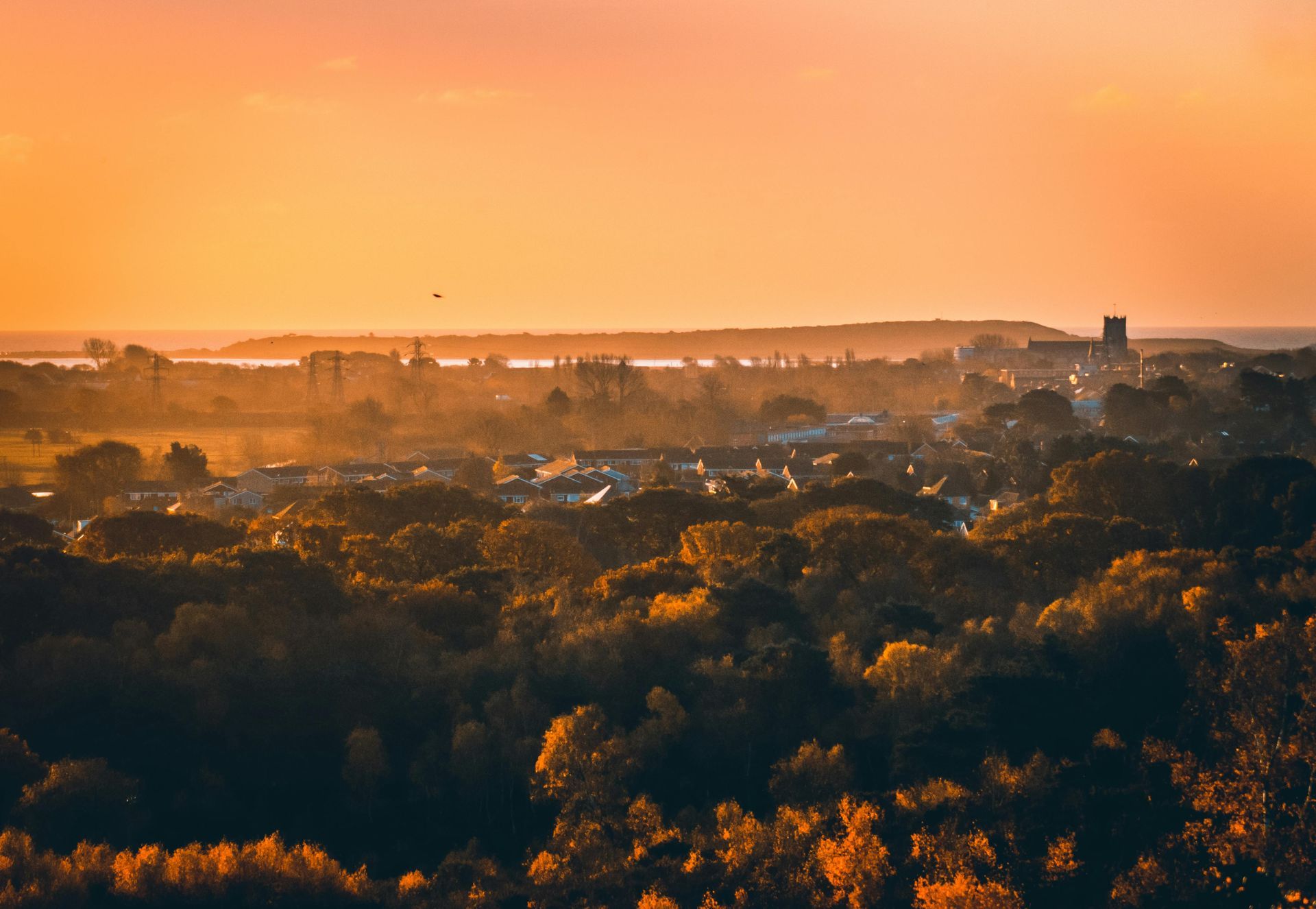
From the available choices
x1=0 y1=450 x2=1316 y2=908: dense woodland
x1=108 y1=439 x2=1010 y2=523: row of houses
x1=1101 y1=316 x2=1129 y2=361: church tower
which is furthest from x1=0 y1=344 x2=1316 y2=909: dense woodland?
x1=1101 y1=316 x2=1129 y2=361: church tower

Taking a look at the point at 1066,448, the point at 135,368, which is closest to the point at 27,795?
the point at 1066,448

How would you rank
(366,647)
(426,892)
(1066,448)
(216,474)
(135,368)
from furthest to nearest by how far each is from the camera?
(135,368)
(216,474)
(1066,448)
(366,647)
(426,892)

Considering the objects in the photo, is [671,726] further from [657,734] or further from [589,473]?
[589,473]

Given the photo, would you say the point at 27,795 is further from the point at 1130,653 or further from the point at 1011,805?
the point at 1130,653

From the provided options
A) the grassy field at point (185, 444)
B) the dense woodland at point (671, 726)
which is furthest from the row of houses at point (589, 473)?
the dense woodland at point (671, 726)

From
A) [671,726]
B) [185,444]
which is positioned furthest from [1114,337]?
[671,726]

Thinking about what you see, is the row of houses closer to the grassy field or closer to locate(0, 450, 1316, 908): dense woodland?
the grassy field
